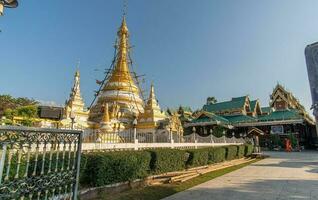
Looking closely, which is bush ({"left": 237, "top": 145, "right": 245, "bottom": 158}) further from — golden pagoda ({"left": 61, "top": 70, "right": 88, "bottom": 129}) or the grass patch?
golden pagoda ({"left": 61, "top": 70, "right": 88, "bottom": 129})

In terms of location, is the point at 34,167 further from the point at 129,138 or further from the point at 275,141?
the point at 275,141

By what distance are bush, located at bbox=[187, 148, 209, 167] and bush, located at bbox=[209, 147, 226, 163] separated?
551 mm

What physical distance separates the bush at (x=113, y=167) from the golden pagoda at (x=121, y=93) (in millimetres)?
14088

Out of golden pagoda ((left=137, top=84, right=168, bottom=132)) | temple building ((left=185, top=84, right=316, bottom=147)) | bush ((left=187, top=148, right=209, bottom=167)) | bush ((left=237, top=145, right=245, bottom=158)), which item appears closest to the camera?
bush ((left=187, top=148, right=209, bottom=167))

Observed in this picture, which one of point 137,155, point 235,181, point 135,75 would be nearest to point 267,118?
point 135,75

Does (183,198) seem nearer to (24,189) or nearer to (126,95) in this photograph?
(24,189)

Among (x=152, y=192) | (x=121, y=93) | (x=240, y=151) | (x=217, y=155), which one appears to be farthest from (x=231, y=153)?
(x=121, y=93)

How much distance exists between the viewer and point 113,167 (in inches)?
270

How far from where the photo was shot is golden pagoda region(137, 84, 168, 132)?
22000 millimetres

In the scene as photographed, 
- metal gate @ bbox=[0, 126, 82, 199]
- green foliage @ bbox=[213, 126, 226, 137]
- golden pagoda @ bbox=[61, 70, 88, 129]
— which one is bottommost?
metal gate @ bbox=[0, 126, 82, 199]

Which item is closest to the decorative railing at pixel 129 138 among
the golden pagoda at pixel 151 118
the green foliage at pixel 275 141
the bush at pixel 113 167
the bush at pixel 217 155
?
the bush at pixel 217 155

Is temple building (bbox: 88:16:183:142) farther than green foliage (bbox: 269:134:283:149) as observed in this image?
No

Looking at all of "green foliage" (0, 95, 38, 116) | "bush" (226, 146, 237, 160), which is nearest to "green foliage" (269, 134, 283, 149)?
"bush" (226, 146, 237, 160)

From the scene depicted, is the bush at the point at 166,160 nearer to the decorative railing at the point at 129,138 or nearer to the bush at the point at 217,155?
the decorative railing at the point at 129,138
